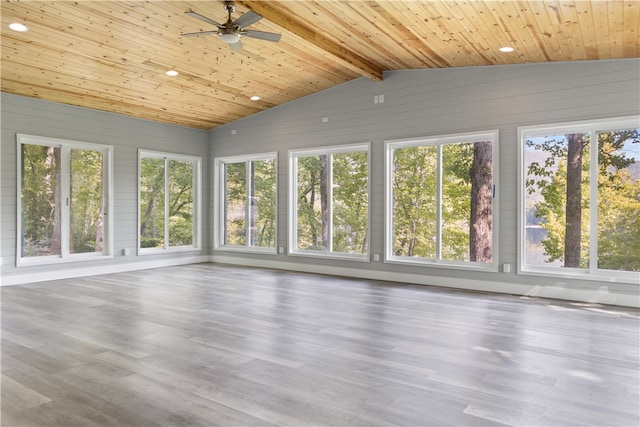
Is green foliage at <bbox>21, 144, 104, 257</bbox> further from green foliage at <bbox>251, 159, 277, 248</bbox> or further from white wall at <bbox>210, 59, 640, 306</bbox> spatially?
white wall at <bbox>210, 59, 640, 306</bbox>

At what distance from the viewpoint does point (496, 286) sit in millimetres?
5949

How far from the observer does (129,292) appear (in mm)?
5840

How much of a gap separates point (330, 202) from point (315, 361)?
15.8 feet

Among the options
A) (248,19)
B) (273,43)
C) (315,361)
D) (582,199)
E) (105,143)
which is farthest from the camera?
→ (105,143)

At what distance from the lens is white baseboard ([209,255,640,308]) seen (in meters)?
5.16

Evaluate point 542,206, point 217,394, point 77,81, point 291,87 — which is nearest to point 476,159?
point 542,206

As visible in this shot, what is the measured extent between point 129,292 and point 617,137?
265 inches

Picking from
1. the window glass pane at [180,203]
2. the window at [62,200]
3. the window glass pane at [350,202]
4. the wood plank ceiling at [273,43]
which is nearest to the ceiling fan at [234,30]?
the wood plank ceiling at [273,43]

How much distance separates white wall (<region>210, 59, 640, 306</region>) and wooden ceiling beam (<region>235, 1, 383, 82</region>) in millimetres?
595

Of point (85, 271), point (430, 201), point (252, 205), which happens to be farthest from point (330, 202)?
point (85, 271)

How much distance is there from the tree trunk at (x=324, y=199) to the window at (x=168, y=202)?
3089 millimetres

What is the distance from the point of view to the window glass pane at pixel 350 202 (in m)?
7.38

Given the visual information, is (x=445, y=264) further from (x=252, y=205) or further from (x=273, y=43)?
(x=252, y=205)

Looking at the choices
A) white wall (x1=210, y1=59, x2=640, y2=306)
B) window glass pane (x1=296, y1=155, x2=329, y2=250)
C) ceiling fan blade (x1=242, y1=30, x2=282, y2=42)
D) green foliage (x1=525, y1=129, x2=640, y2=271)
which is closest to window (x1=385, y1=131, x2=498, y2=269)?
white wall (x1=210, y1=59, x2=640, y2=306)
